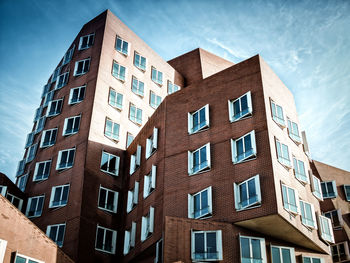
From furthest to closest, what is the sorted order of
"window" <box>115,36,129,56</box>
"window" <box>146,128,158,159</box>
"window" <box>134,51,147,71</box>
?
"window" <box>134,51,147,71</box> < "window" <box>115,36,129,56</box> < "window" <box>146,128,158,159</box>

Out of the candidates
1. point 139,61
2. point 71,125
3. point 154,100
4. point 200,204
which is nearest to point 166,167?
point 200,204

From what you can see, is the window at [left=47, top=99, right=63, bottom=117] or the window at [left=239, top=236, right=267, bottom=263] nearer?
the window at [left=239, top=236, right=267, bottom=263]

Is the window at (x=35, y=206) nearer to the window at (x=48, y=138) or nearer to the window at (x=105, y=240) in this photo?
the window at (x=48, y=138)

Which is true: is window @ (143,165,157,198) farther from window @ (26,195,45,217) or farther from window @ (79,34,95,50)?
window @ (79,34,95,50)

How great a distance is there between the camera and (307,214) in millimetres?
30328

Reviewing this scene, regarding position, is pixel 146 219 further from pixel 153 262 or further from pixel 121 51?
pixel 121 51

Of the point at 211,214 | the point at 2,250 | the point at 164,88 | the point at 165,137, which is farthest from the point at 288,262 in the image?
the point at 164,88

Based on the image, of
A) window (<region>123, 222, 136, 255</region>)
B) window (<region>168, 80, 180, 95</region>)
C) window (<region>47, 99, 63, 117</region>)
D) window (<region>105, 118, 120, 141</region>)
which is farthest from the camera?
window (<region>168, 80, 180, 95</region>)

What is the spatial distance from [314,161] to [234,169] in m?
24.3

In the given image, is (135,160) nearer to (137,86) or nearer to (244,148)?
(137,86)

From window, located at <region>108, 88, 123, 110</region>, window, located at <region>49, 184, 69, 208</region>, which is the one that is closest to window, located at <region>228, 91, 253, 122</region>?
window, located at <region>108, 88, 123, 110</region>

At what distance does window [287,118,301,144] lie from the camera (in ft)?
A: 110

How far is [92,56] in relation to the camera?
152 ft

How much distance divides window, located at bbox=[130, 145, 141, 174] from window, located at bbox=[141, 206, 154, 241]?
19.3 ft
